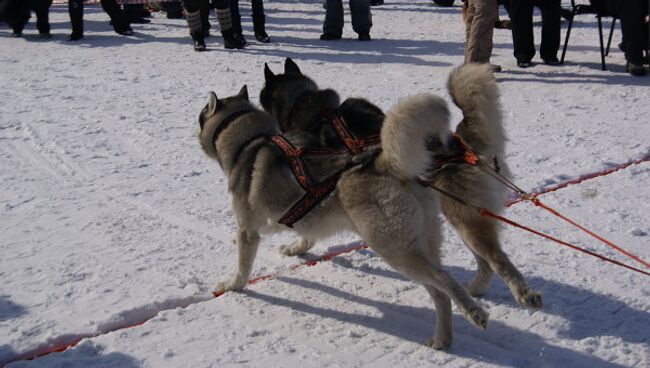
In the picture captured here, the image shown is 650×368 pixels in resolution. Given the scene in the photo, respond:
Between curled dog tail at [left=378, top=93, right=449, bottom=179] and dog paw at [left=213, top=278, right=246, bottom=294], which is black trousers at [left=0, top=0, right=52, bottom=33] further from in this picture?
curled dog tail at [left=378, top=93, right=449, bottom=179]

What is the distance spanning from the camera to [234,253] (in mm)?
3910

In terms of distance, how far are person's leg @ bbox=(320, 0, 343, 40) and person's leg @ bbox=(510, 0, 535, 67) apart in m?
3.48

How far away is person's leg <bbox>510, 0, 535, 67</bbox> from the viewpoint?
25.8ft

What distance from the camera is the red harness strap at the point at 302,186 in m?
3.00

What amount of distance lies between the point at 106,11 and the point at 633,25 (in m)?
8.31

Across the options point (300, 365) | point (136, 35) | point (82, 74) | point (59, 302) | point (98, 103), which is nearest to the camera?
point (300, 365)

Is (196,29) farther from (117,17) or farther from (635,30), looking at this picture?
(635,30)

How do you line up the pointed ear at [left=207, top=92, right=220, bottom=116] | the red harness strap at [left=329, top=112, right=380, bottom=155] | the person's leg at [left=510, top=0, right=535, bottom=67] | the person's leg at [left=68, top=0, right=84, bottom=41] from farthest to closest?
1. the person's leg at [left=68, top=0, right=84, bottom=41]
2. the person's leg at [left=510, top=0, right=535, bottom=67]
3. the pointed ear at [left=207, top=92, right=220, bottom=116]
4. the red harness strap at [left=329, top=112, right=380, bottom=155]

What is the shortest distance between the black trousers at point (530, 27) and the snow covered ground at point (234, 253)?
294mm

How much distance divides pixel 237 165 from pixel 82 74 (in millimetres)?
6031

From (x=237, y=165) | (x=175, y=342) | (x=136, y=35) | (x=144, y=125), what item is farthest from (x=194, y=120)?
(x=136, y=35)

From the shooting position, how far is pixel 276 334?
3.05 meters

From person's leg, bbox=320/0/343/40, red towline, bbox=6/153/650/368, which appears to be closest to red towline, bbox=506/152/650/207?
red towline, bbox=6/153/650/368

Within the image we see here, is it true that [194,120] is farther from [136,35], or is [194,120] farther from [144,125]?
[136,35]
